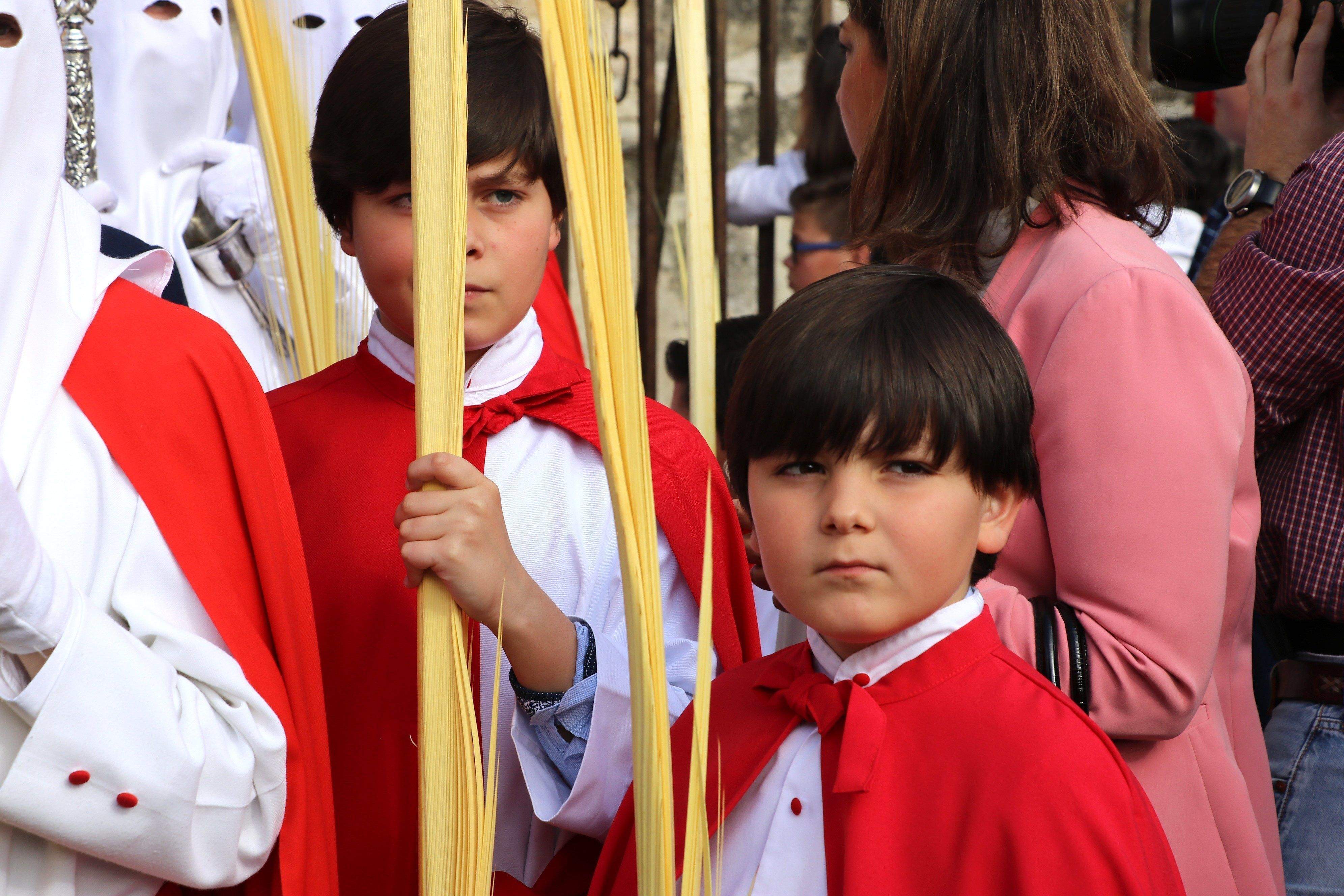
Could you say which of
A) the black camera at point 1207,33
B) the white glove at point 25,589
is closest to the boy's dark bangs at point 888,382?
the white glove at point 25,589

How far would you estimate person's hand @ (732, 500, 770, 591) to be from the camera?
139cm

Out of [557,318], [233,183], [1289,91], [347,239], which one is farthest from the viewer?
[233,183]

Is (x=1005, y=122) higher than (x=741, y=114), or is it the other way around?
(x=1005, y=122)

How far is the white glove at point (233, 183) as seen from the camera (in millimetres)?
2396

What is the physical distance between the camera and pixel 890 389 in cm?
108

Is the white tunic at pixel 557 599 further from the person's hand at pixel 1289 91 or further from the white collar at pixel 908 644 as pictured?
the person's hand at pixel 1289 91

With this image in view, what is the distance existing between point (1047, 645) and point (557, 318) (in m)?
1.11

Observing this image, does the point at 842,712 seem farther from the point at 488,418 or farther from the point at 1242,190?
the point at 1242,190

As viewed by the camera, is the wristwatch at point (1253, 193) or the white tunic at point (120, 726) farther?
the wristwatch at point (1253, 193)

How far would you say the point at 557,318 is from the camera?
2.12 m

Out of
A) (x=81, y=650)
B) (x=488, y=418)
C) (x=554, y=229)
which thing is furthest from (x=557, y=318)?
(x=81, y=650)

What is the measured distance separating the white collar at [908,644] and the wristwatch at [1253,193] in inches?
36.1

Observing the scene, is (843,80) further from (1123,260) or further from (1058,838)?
(1058,838)

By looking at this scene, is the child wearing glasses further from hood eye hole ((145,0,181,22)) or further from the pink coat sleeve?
the pink coat sleeve
